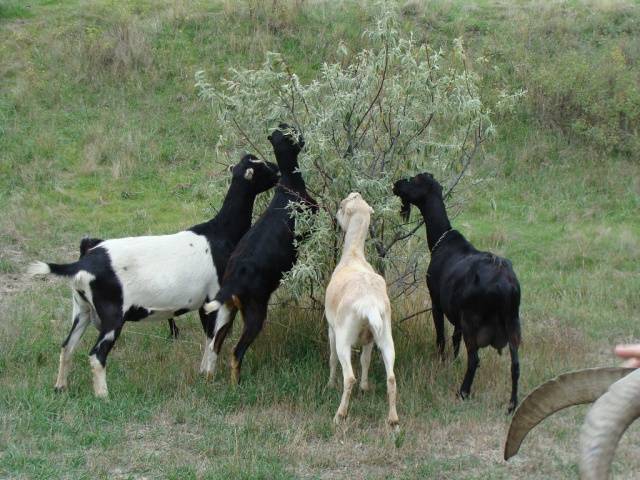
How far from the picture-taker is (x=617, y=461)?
6199 millimetres

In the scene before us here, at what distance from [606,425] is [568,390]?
0.60 m

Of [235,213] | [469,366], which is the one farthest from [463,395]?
[235,213]

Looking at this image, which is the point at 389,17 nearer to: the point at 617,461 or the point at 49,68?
the point at 617,461

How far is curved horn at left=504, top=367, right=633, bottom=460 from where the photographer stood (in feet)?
11.6

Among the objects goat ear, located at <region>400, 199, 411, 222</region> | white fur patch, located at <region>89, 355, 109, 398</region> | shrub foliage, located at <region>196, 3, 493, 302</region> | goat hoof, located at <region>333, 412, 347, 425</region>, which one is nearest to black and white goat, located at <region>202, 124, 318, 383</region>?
shrub foliage, located at <region>196, 3, 493, 302</region>

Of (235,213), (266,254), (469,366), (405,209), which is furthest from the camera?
(405,209)

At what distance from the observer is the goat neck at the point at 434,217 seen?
26.2 feet

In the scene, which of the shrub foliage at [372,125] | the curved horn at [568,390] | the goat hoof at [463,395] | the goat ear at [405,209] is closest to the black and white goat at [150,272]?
the shrub foliage at [372,125]

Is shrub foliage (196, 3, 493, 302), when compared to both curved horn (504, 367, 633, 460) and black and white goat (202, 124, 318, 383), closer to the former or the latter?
black and white goat (202, 124, 318, 383)

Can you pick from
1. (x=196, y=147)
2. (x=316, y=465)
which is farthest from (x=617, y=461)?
(x=196, y=147)

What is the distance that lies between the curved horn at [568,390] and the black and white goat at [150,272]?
4294 mm

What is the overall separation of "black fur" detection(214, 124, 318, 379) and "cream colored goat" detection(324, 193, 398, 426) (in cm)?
68

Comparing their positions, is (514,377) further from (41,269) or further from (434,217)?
(41,269)

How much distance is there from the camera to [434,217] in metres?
8.00
